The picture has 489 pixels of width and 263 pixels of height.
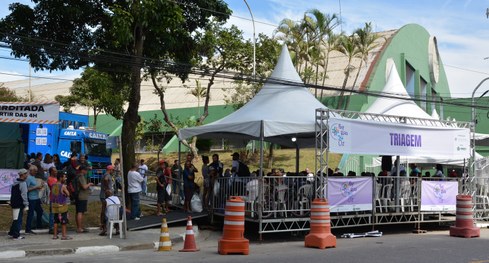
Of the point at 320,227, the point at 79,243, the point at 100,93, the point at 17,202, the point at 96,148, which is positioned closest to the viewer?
the point at 320,227

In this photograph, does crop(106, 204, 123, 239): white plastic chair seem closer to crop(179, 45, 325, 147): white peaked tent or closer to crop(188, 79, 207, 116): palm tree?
crop(179, 45, 325, 147): white peaked tent

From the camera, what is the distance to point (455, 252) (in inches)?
494

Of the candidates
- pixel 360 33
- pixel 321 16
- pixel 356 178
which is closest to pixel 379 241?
pixel 356 178

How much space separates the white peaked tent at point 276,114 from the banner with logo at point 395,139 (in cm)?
92

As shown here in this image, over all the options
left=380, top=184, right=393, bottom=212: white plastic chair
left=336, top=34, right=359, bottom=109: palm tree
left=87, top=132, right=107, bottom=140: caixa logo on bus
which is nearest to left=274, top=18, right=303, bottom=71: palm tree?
left=336, top=34, right=359, bottom=109: palm tree

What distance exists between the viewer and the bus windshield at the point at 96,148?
3206 centimetres

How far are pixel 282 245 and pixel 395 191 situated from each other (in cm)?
536

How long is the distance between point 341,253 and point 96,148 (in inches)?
897

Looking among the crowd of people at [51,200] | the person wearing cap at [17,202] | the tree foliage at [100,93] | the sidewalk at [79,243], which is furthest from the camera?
the tree foliage at [100,93]

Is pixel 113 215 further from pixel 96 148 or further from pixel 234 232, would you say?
pixel 96 148

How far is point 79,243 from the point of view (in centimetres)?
1368

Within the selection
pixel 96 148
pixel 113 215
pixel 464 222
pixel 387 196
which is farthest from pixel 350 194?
pixel 96 148

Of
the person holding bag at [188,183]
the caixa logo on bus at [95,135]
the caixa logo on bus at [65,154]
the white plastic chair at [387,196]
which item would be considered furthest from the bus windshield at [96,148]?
the white plastic chair at [387,196]

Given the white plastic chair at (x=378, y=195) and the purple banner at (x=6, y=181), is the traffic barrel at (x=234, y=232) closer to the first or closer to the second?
the white plastic chair at (x=378, y=195)
